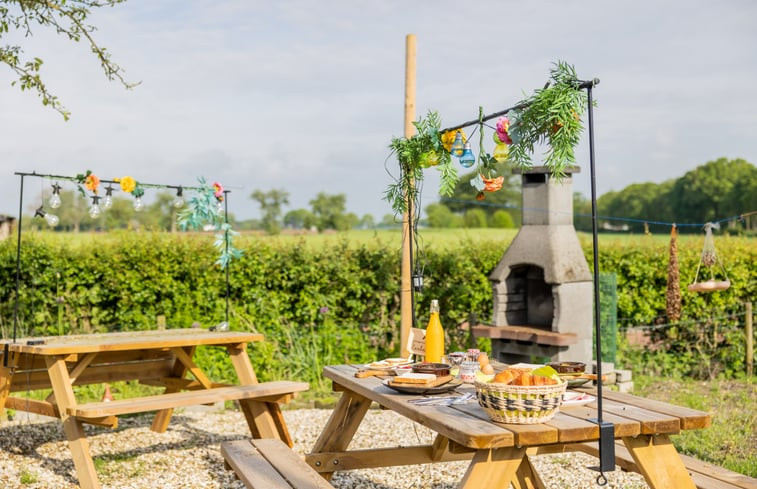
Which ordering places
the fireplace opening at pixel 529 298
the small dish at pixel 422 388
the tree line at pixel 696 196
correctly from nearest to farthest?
the small dish at pixel 422 388
the fireplace opening at pixel 529 298
the tree line at pixel 696 196

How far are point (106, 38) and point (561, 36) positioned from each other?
11.5 feet

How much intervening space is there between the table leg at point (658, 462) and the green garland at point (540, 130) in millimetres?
989

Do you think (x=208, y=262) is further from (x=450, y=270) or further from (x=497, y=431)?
(x=497, y=431)

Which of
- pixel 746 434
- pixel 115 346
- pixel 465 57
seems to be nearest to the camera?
pixel 115 346

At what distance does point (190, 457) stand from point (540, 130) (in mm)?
3333

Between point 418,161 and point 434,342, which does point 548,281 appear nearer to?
point 418,161

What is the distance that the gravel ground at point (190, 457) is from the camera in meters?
4.41

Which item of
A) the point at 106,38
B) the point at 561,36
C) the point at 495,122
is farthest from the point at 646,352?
the point at 106,38

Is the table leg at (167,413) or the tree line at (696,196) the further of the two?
the tree line at (696,196)

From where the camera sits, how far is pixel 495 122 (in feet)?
10.8

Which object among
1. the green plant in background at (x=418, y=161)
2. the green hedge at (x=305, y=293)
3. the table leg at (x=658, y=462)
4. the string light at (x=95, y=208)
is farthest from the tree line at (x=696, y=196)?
the table leg at (x=658, y=462)

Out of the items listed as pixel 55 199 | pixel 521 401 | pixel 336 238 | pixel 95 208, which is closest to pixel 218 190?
pixel 95 208

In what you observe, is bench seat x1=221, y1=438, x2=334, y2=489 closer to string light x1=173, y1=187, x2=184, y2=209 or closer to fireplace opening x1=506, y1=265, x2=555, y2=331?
string light x1=173, y1=187, x2=184, y2=209

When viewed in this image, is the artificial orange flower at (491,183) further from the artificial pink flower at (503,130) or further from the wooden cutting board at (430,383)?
the wooden cutting board at (430,383)
